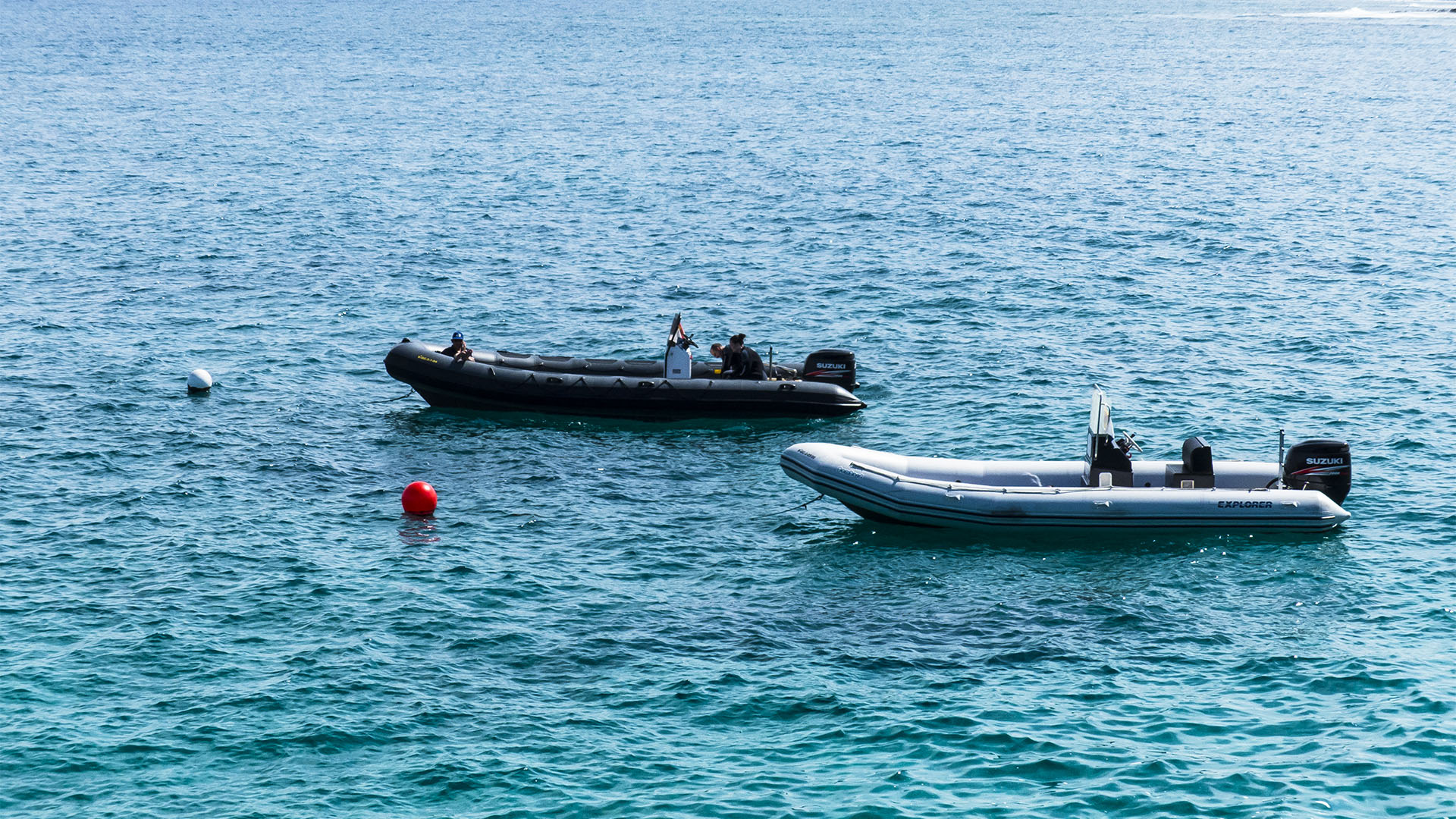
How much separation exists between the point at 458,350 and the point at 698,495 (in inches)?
266

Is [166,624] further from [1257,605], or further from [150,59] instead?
[150,59]

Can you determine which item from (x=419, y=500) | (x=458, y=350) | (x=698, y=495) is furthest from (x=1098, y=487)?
(x=458, y=350)

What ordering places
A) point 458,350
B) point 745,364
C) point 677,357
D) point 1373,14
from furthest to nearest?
point 1373,14
point 458,350
point 745,364
point 677,357

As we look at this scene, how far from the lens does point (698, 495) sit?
24.5m

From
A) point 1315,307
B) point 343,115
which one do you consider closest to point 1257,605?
point 1315,307

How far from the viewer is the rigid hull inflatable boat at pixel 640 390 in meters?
27.7

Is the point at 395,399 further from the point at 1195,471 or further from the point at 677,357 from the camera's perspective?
the point at 1195,471

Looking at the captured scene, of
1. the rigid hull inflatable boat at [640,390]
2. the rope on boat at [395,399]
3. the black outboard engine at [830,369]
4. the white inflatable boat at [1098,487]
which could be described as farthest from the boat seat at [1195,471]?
the rope on boat at [395,399]

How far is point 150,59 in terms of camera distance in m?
102

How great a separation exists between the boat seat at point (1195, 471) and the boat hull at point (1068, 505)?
20 centimetres

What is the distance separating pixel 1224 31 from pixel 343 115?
93.1 m

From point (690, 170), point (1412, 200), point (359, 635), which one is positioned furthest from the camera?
point (690, 170)

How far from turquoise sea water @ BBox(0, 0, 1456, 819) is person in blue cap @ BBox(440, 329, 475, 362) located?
1.30 m

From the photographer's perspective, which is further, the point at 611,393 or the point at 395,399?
the point at 395,399
